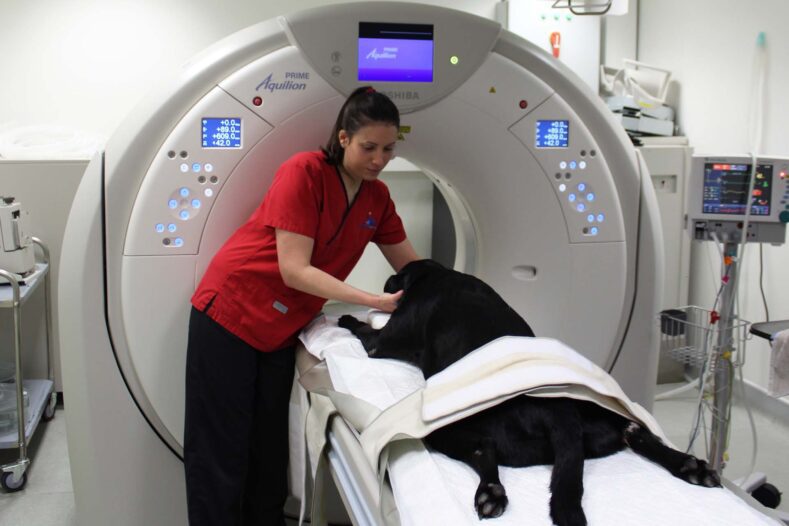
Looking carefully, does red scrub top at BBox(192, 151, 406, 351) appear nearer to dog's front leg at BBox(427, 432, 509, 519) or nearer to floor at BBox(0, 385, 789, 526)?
dog's front leg at BBox(427, 432, 509, 519)

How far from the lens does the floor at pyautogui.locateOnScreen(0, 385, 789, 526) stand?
2.37m

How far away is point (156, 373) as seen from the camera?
1.86 meters

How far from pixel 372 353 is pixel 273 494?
1.68ft

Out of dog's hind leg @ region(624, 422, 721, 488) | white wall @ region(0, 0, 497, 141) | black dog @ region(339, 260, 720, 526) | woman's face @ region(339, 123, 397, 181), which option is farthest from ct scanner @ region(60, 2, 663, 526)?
white wall @ region(0, 0, 497, 141)

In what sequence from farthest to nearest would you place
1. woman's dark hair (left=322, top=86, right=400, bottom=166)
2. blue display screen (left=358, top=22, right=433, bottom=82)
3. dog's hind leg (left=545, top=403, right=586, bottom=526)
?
blue display screen (left=358, top=22, right=433, bottom=82) < woman's dark hair (left=322, top=86, right=400, bottom=166) < dog's hind leg (left=545, top=403, right=586, bottom=526)

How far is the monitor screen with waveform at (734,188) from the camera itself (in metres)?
1.98

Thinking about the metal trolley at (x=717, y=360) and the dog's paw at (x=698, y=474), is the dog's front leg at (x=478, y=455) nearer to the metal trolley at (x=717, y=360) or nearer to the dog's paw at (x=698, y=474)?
the dog's paw at (x=698, y=474)

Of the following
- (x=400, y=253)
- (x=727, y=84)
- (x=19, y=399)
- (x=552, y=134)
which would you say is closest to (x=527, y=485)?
(x=400, y=253)

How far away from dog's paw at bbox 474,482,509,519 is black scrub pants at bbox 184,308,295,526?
34.4 inches

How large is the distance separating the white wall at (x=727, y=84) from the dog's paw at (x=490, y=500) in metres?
2.38

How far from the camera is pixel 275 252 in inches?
69.4

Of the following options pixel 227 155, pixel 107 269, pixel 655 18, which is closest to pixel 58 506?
pixel 107 269

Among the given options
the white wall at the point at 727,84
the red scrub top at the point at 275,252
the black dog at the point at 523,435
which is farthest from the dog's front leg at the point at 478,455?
the white wall at the point at 727,84

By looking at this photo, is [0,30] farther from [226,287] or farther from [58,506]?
[226,287]
